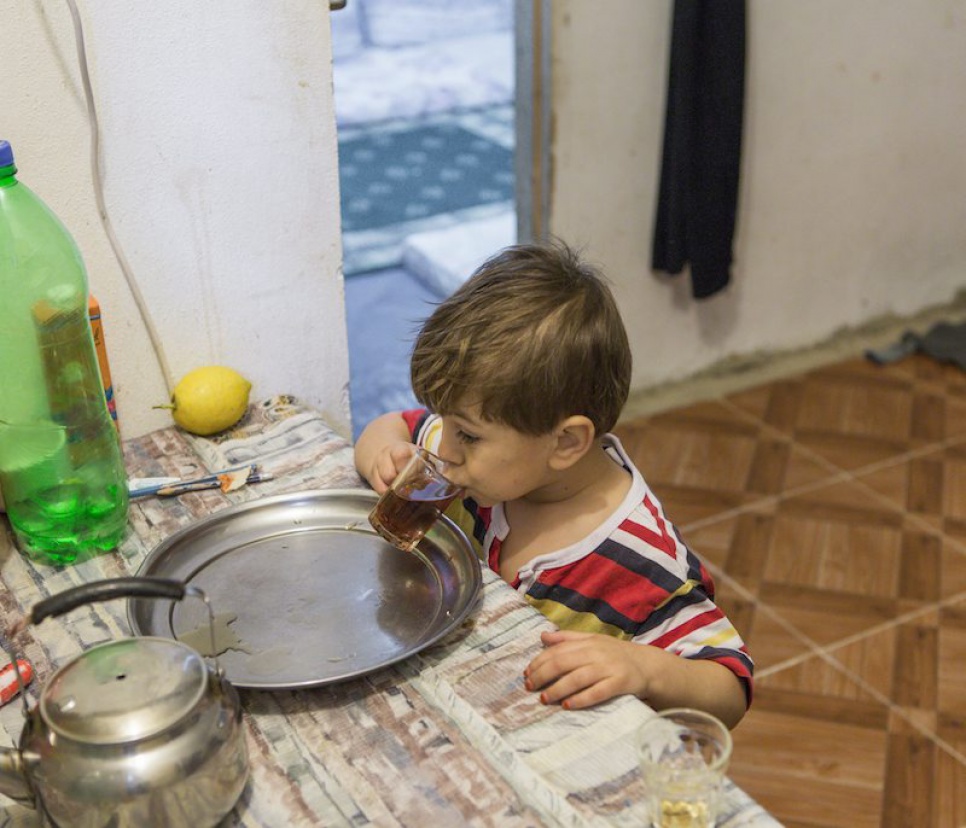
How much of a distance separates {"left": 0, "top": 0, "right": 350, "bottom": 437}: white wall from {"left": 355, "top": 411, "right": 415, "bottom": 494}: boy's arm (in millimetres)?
228

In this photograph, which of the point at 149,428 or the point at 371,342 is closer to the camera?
the point at 149,428

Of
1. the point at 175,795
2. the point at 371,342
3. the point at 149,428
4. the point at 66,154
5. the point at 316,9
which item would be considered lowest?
the point at 371,342

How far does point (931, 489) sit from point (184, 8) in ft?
6.74

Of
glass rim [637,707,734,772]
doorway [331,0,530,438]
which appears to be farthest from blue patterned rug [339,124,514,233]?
glass rim [637,707,734,772]

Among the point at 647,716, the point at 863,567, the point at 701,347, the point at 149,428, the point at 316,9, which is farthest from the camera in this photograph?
the point at 701,347

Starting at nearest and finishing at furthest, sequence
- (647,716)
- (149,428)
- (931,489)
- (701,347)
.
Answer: (647,716)
(149,428)
(931,489)
(701,347)

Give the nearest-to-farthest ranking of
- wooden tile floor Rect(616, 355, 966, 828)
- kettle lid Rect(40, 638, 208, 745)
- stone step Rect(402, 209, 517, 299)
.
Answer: kettle lid Rect(40, 638, 208, 745)
wooden tile floor Rect(616, 355, 966, 828)
stone step Rect(402, 209, 517, 299)

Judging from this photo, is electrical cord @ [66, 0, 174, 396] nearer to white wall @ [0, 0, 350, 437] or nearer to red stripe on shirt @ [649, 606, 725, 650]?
white wall @ [0, 0, 350, 437]

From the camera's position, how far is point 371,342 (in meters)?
3.58

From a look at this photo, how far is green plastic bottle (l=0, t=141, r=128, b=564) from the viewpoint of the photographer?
1.24 meters

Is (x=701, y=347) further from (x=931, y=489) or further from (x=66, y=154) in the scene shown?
(x=66, y=154)

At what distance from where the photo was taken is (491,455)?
3.95 ft

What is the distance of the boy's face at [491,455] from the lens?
47.0 inches

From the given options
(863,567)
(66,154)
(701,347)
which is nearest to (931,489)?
(863,567)
